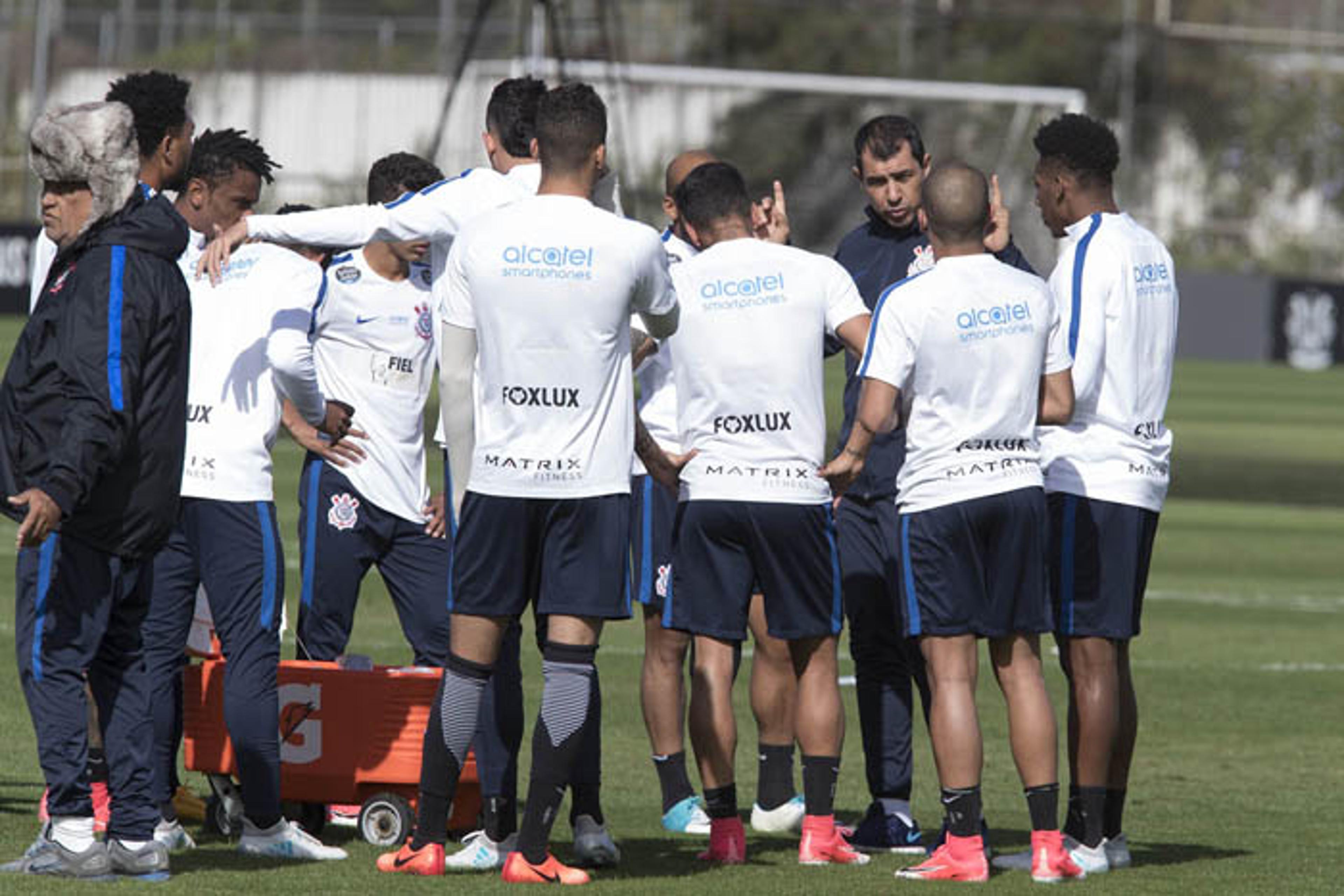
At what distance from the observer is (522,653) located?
495 inches

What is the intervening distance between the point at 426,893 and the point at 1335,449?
938 inches

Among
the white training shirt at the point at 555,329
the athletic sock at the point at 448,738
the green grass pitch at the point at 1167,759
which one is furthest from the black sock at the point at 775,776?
the white training shirt at the point at 555,329

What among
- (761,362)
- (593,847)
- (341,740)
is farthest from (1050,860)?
(341,740)

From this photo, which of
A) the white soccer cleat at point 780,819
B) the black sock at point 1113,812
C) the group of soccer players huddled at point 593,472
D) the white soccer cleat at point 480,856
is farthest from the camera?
the white soccer cleat at point 780,819

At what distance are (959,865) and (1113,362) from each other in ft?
5.45

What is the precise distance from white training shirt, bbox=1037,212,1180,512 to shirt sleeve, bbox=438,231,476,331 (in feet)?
6.19

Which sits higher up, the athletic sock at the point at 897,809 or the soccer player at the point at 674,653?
the soccer player at the point at 674,653

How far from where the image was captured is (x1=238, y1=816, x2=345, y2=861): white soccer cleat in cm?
741

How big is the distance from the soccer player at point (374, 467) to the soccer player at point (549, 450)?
144 cm

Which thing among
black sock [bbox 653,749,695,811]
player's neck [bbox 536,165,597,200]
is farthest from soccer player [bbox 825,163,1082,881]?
black sock [bbox 653,749,695,811]

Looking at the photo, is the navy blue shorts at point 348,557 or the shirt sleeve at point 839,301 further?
the navy blue shorts at point 348,557

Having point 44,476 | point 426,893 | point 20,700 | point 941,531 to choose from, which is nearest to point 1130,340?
point 941,531

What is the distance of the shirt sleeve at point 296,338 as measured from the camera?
7.57 metres

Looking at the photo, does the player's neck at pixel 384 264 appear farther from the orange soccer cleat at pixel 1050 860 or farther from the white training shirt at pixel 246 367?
the orange soccer cleat at pixel 1050 860
